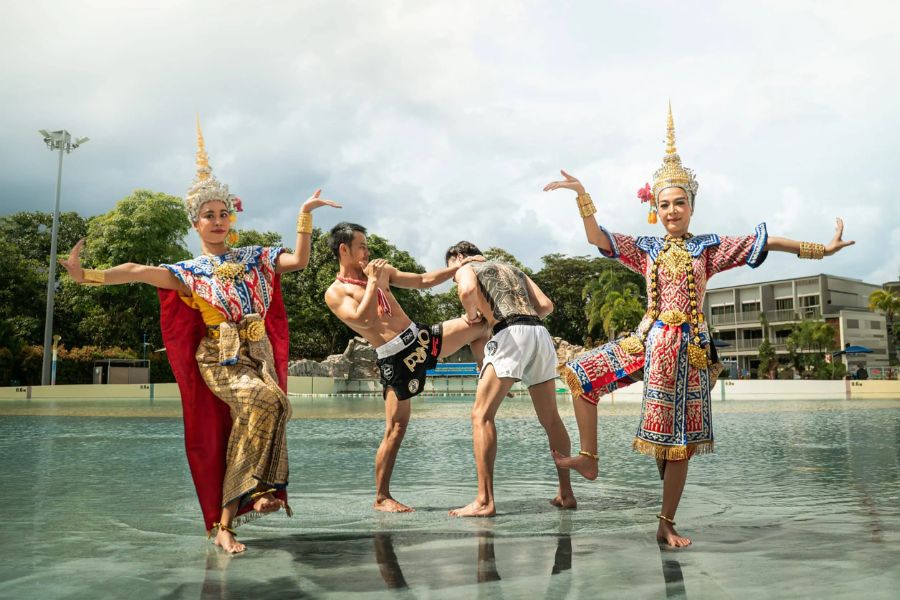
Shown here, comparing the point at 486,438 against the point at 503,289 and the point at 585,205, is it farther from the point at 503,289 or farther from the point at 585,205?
the point at 585,205

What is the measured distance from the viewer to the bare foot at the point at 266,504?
4.15 meters

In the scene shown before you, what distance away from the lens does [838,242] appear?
4.50 meters

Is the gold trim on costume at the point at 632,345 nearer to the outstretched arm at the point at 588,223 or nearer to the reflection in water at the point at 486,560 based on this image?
the outstretched arm at the point at 588,223

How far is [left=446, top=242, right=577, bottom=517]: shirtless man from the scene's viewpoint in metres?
5.13

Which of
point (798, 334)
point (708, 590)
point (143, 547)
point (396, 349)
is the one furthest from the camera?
point (798, 334)

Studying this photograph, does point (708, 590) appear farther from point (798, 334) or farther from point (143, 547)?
point (798, 334)

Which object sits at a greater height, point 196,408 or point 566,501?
point 196,408

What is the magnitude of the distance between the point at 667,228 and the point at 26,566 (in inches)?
153

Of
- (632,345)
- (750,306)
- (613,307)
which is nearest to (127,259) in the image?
(613,307)

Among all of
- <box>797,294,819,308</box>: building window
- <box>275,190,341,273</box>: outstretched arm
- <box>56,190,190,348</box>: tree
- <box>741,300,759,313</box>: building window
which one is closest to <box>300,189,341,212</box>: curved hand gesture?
<box>275,190,341,273</box>: outstretched arm

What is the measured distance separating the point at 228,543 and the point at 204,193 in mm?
2092

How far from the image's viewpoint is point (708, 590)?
9.78ft

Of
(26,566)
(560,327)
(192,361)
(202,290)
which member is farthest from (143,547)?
(560,327)

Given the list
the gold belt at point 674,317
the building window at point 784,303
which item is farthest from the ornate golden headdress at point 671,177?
the building window at point 784,303
